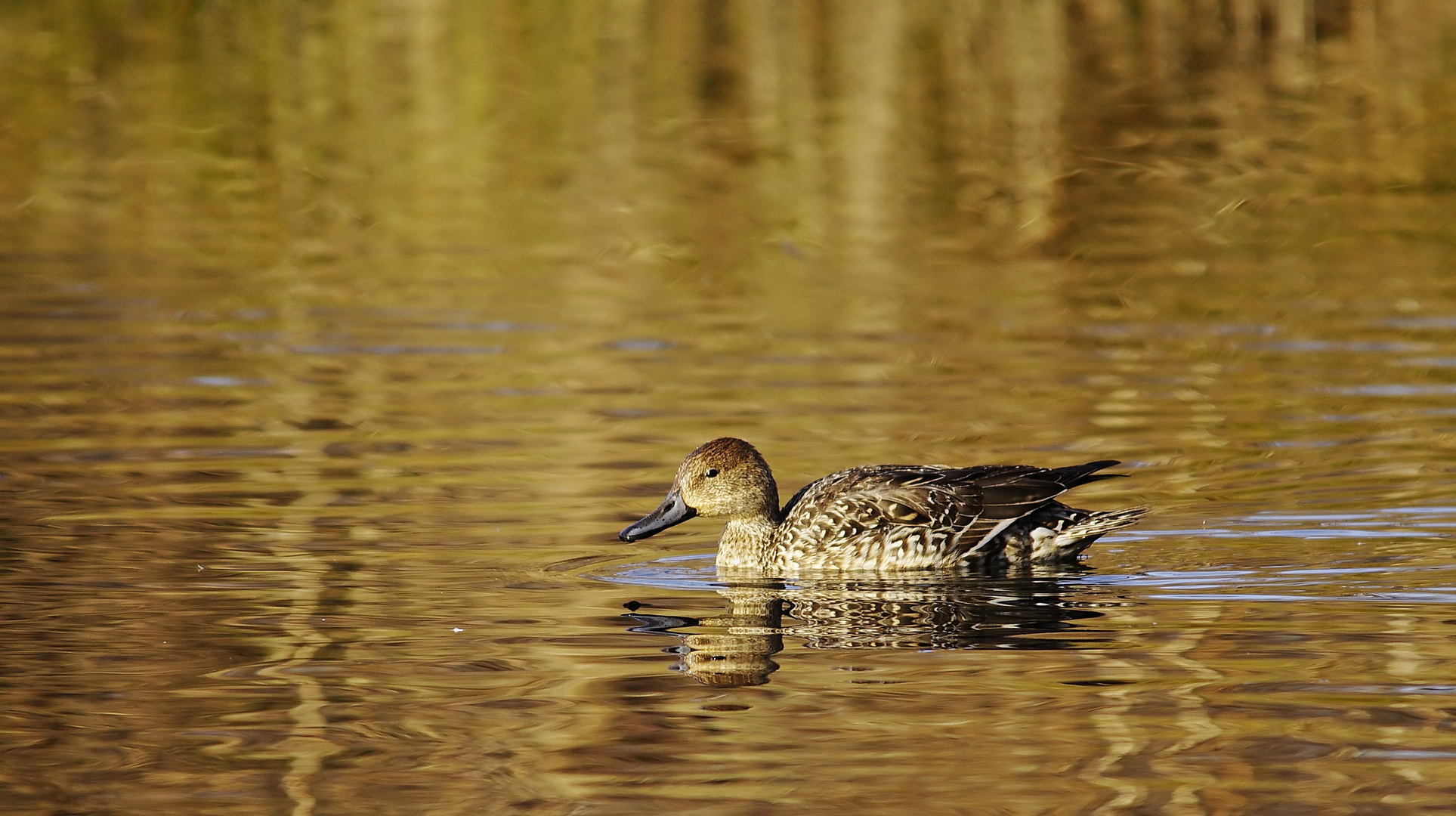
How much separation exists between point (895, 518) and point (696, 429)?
2740 millimetres

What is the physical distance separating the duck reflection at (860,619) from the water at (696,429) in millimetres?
33

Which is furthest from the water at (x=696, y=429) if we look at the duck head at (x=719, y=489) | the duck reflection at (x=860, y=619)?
the duck head at (x=719, y=489)

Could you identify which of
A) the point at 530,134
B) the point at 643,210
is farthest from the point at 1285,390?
the point at 530,134

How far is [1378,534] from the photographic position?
9.13 metres

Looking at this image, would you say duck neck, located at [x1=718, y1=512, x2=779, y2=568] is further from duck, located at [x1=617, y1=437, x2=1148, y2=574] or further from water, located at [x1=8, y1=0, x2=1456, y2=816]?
water, located at [x1=8, y1=0, x2=1456, y2=816]

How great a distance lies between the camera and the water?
6.60 meters

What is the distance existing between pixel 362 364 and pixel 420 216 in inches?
241

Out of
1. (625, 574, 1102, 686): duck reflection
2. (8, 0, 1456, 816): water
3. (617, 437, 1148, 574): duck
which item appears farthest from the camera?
(617, 437, 1148, 574): duck

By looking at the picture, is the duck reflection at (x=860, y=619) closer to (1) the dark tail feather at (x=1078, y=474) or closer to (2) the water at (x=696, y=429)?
(2) the water at (x=696, y=429)

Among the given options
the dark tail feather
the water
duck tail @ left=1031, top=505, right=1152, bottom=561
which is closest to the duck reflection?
the water

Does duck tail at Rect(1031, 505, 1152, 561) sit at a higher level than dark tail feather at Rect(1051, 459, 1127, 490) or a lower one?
lower

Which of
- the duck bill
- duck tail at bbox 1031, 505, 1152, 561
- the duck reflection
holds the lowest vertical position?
the duck reflection

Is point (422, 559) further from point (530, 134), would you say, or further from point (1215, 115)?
point (1215, 115)

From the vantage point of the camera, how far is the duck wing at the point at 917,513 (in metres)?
9.12
